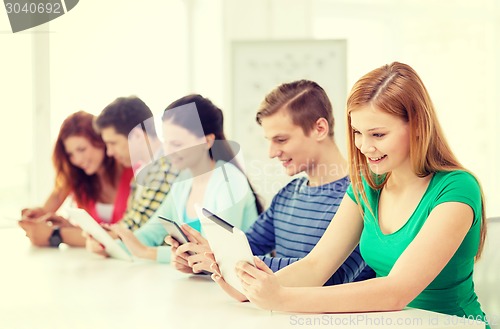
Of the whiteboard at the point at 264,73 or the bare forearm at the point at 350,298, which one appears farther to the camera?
the whiteboard at the point at 264,73

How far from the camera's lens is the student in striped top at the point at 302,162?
7.07 feet

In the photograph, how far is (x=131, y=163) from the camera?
135 inches

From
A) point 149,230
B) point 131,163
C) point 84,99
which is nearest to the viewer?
point 149,230

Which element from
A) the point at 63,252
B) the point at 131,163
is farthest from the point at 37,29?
Result: the point at 63,252

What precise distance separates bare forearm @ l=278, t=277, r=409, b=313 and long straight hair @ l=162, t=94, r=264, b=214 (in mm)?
1109

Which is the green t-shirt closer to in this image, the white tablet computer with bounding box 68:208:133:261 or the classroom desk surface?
the classroom desk surface

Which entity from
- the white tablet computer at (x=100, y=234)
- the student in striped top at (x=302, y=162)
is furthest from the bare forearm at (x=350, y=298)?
the white tablet computer at (x=100, y=234)

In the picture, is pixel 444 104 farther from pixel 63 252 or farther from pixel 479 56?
pixel 63 252

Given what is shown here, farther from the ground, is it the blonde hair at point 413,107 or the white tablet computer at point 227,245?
the blonde hair at point 413,107

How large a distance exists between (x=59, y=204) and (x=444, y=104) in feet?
10.1

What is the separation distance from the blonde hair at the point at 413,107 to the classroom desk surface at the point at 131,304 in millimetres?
335

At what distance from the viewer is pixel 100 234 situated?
2.73 metres

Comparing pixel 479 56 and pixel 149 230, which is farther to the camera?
pixel 479 56

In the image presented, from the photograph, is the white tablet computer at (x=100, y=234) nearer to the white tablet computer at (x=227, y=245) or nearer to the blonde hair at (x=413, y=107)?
the white tablet computer at (x=227, y=245)
